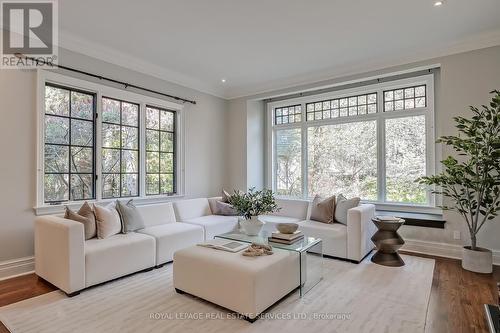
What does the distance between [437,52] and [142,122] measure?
4.48 meters

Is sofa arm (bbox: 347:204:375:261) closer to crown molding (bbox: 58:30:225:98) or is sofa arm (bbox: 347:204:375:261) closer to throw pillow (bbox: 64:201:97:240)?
throw pillow (bbox: 64:201:97:240)

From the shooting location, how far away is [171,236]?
3.62 meters

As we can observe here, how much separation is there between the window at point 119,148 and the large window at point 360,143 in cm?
290

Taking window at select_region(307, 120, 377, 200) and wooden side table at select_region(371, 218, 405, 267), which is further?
window at select_region(307, 120, 377, 200)

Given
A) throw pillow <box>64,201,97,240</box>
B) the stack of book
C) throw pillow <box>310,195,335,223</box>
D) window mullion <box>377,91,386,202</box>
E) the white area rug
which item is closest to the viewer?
the white area rug

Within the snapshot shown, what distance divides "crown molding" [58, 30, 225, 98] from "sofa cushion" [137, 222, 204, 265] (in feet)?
8.10

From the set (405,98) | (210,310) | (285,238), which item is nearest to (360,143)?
(405,98)

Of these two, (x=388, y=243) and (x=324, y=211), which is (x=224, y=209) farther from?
(x=388, y=243)

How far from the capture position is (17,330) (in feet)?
6.91

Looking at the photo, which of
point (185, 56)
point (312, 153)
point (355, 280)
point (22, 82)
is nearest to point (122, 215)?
point (22, 82)

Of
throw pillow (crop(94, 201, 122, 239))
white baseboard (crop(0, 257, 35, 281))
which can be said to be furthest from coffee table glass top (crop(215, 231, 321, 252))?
white baseboard (crop(0, 257, 35, 281))

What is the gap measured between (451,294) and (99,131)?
460 centimetres

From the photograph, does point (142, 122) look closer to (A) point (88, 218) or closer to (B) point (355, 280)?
(A) point (88, 218)

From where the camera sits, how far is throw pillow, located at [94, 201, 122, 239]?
3225 mm
